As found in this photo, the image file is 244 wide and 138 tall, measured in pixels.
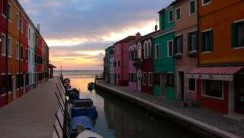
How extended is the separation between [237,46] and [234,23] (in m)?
1.32

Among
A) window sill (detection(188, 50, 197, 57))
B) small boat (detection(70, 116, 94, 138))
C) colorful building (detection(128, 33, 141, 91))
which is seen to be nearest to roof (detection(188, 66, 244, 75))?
window sill (detection(188, 50, 197, 57))

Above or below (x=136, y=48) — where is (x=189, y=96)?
below

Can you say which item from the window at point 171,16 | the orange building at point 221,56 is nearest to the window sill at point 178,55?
the window at point 171,16

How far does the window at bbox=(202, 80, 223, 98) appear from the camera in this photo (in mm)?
24297

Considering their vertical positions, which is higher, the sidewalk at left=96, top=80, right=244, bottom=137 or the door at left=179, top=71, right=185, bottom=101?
the door at left=179, top=71, right=185, bottom=101

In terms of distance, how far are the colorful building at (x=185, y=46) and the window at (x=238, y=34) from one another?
5.80 metres

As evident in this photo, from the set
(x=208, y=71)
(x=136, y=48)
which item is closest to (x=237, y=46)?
(x=208, y=71)

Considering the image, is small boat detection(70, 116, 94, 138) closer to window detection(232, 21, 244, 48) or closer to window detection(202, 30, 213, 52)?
window detection(232, 21, 244, 48)

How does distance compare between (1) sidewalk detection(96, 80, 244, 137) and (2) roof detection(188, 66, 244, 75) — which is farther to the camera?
(2) roof detection(188, 66, 244, 75)

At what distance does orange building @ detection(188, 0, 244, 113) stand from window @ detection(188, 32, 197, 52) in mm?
1110

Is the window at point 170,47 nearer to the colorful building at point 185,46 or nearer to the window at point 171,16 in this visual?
the colorful building at point 185,46

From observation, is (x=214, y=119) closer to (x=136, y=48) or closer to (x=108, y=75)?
(x=136, y=48)

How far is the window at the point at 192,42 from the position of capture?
2830cm

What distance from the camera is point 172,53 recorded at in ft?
112
